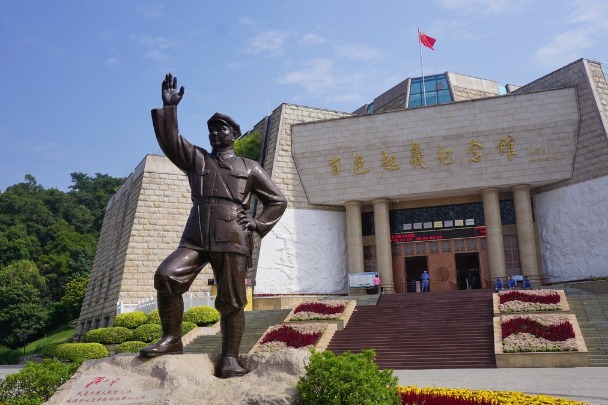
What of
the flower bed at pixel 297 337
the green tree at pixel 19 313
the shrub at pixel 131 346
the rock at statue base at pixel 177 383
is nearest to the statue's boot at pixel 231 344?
the rock at statue base at pixel 177 383

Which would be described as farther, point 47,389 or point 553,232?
point 553,232

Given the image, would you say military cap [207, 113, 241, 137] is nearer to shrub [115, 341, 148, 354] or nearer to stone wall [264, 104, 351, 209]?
shrub [115, 341, 148, 354]

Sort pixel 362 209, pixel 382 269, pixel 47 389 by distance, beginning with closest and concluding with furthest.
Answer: pixel 47 389 → pixel 382 269 → pixel 362 209

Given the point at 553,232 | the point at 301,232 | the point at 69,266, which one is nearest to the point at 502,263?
the point at 553,232

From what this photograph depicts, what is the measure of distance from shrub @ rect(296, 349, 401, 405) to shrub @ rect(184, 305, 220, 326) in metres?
13.7

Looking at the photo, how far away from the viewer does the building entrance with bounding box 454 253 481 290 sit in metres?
22.5

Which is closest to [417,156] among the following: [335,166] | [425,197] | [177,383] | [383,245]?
[425,197]

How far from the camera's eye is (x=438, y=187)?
21.1 metres

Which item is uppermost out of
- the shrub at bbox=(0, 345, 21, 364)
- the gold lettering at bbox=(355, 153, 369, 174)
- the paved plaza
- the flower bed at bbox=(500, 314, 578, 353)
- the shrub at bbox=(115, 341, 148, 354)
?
the gold lettering at bbox=(355, 153, 369, 174)

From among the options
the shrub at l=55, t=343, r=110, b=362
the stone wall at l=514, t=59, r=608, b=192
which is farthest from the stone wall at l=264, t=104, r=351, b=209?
the stone wall at l=514, t=59, r=608, b=192

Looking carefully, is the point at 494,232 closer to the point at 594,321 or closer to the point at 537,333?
the point at 594,321

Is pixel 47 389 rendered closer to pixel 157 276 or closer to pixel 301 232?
pixel 157 276

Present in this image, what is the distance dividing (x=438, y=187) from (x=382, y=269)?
3.73m

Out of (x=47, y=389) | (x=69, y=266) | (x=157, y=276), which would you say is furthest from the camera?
(x=69, y=266)
